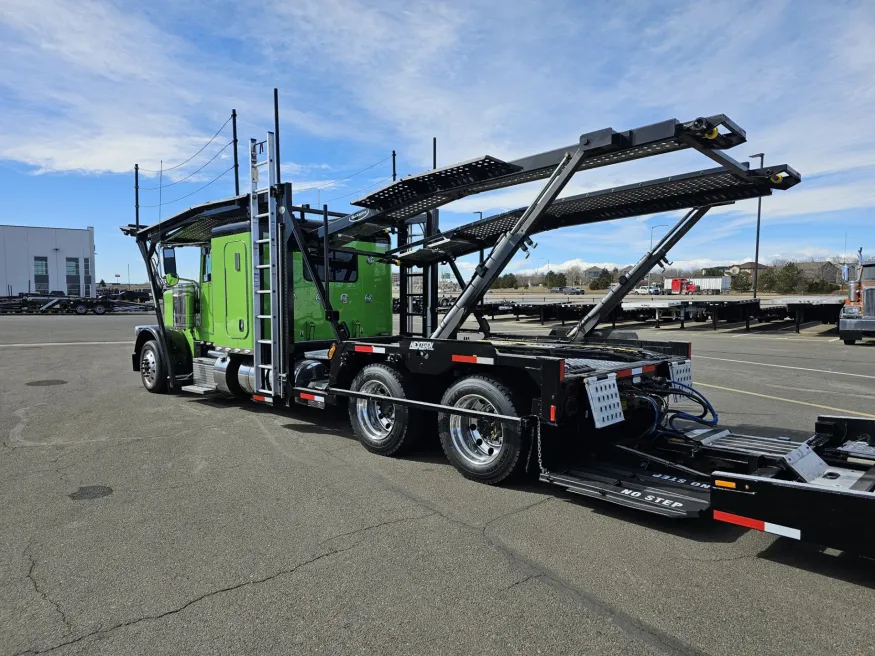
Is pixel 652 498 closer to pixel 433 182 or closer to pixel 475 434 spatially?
pixel 475 434

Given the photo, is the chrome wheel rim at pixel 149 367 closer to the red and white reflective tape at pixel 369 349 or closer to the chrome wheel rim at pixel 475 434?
the red and white reflective tape at pixel 369 349

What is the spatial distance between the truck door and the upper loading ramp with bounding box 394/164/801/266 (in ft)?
6.96

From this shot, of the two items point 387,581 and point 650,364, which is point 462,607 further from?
point 650,364

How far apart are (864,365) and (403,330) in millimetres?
11582

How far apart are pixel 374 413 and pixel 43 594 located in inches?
139

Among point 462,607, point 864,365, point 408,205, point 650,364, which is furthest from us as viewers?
point 864,365

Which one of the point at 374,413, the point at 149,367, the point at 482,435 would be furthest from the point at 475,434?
the point at 149,367

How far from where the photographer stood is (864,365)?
553 inches

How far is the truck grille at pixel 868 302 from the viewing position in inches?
733

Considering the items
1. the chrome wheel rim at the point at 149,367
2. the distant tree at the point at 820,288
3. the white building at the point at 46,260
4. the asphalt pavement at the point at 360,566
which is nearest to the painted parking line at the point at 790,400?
the asphalt pavement at the point at 360,566

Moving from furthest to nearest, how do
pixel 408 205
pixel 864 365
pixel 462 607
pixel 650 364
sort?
pixel 864 365, pixel 408 205, pixel 650 364, pixel 462 607

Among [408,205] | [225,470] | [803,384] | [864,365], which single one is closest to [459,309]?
[408,205]

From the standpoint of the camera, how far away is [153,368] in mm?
10062

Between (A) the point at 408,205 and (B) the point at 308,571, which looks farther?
(A) the point at 408,205
